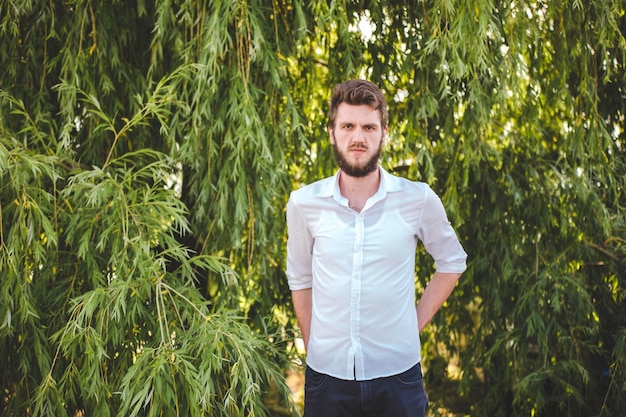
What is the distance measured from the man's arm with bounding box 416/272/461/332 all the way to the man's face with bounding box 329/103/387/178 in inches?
16.3

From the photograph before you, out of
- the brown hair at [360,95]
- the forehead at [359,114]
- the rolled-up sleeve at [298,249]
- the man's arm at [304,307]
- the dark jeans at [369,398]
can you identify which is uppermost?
the brown hair at [360,95]

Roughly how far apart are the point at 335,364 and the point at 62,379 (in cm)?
99

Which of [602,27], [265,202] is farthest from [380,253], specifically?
[602,27]

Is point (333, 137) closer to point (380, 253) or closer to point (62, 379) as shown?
point (380, 253)

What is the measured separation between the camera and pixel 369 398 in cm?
187

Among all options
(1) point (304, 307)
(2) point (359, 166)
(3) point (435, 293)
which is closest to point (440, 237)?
(3) point (435, 293)

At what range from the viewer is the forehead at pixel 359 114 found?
1896 mm

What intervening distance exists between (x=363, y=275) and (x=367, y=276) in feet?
0.04

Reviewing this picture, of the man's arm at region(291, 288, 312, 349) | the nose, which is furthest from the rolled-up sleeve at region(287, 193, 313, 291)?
the nose

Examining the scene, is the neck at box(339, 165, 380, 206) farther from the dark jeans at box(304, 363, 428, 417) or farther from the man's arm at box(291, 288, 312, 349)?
the dark jeans at box(304, 363, 428, 417)

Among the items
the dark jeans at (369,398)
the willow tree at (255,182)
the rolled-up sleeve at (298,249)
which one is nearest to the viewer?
the dark jeans at (369,398)

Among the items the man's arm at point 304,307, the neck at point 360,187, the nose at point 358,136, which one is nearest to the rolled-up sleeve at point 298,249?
the man's arm at point 304,307

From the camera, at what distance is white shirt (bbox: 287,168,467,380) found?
189 centimetres

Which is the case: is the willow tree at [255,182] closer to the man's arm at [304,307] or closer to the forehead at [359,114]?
the man's arm at [304,307]
